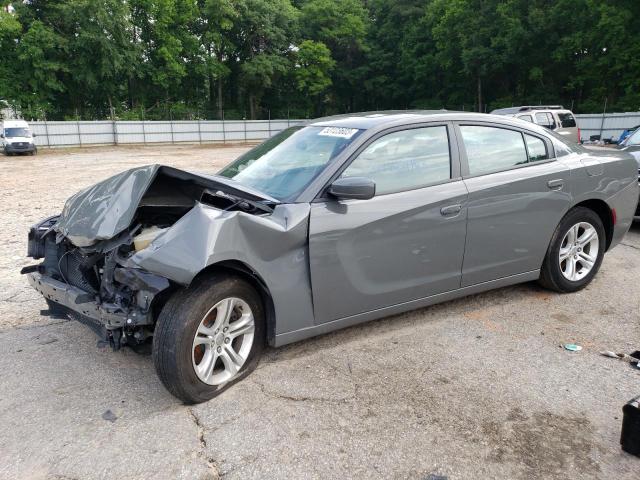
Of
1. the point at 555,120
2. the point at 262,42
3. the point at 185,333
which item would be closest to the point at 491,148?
the point at 185,333

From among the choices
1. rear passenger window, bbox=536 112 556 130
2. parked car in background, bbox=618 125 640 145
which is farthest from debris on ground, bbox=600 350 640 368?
rear passenger window, bbox=536 112 556 130

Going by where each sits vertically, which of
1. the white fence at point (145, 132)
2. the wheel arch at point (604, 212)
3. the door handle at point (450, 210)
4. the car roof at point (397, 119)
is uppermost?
the car roof at point (397, 119)

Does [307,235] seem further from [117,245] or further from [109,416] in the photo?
[109,416]

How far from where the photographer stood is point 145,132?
38.1 m

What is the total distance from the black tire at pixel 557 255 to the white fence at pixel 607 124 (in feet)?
87.9

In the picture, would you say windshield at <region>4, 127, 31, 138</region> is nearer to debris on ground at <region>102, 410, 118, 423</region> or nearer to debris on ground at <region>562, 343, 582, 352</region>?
debris on ground at <region>102, 410, 118, 423</region>

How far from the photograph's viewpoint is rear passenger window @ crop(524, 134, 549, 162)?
452 centimetres

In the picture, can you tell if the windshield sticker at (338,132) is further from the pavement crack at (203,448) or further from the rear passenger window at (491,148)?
the pavement crack at (203,448)

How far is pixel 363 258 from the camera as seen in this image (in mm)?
3527

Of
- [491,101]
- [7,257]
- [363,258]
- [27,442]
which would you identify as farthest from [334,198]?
[491,101]

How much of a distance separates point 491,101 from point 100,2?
3374cm

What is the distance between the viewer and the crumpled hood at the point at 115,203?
127 inches

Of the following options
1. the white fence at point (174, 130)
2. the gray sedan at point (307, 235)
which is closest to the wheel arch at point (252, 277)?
the gray sedan at point (307, 235)

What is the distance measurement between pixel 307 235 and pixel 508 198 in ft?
6.04
